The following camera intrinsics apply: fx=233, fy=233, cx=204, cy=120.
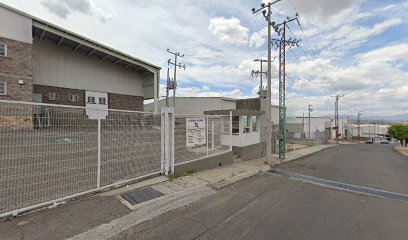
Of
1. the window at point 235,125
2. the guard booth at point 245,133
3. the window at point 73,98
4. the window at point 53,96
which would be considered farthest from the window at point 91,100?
the window at point 235,125

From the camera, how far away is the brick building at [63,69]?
1609 cm

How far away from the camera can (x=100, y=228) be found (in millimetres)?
4109

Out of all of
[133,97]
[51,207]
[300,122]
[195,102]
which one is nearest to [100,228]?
[51,207]

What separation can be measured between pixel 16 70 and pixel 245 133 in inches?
644

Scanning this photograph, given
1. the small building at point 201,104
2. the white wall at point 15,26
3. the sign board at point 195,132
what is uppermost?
the white wall at point 15,26

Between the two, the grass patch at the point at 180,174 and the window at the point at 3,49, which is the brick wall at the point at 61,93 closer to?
the window at the point at 3,49

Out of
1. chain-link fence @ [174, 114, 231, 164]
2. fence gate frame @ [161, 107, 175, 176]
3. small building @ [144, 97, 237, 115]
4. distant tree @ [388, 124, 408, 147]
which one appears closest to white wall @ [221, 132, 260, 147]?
chain-link fence @ [174, 114, 231, 164]

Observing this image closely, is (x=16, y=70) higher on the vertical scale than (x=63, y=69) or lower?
lower

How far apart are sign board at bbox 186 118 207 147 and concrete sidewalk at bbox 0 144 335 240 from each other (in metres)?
2.40

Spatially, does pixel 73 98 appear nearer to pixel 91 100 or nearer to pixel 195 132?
pixel 91 100

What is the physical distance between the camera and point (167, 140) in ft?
24.5

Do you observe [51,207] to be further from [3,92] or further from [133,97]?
[133,97]

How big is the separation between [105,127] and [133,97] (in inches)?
911

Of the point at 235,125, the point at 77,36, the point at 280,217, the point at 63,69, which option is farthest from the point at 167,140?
the point at 63,69
